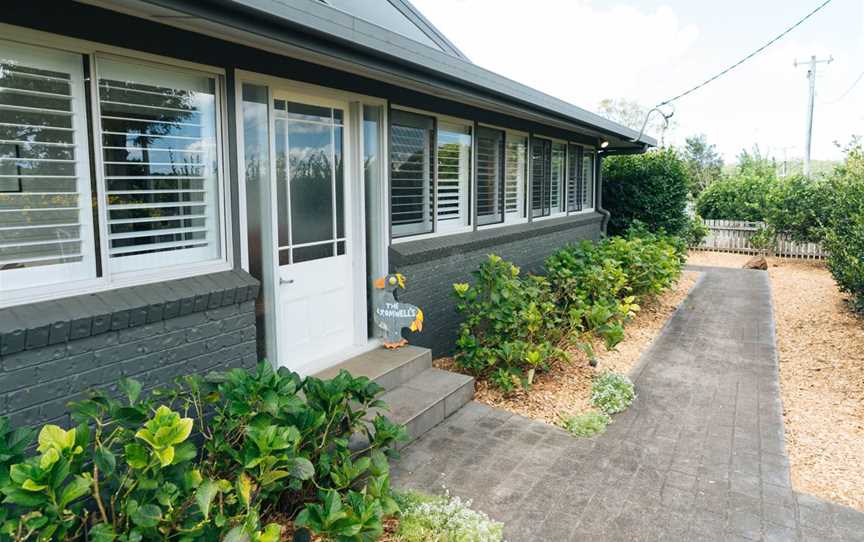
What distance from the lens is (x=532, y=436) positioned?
13.5ft

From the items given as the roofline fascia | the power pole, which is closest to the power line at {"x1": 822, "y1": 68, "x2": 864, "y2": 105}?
the power pole

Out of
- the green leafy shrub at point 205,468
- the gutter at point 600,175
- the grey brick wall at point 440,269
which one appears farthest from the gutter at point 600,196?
the green leafy shrub at point 205,468

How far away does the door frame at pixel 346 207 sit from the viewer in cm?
372

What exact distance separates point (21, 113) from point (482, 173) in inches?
195

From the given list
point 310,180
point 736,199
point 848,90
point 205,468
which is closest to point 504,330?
point 310,180

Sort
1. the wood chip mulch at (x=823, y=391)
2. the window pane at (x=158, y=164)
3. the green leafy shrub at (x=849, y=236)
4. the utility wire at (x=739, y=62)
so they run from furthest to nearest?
1. the utility wire at (x=739, y=62)
2. the green leafy shrub at (x=849, y=236)
3. the wood chip mulch at (x=823, y=391)
4. the window pane at (x=158, y=164)

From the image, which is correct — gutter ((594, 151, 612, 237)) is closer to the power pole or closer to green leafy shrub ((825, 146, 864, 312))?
green leafy shrub ((825, 146, 864, 312))

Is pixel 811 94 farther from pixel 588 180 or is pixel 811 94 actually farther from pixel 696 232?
pixel 588 180

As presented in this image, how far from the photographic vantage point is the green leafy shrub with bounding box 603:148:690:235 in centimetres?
1238

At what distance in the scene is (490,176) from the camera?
279 inches

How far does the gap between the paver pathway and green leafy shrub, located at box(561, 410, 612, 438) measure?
8 cm

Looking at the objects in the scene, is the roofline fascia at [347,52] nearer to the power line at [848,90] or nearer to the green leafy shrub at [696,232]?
the green leafy shrub at [696,232]

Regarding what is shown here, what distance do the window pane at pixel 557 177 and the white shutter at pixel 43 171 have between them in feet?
24.4

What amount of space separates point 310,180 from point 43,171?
1909 millimetres
